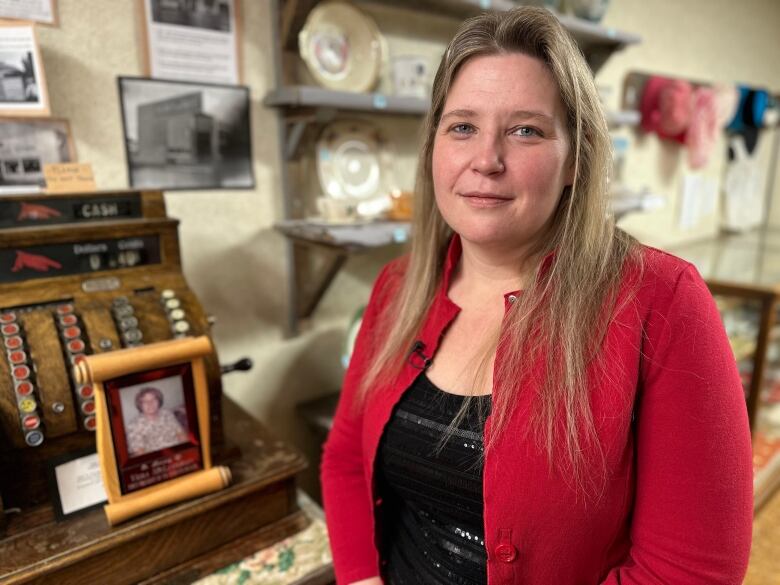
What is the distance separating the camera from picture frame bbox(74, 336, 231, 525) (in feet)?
3.18

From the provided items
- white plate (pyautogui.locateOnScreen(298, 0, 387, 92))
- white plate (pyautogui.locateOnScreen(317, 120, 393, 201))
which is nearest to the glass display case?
white plate (pyautogui.locateOnScreen(317, 120, 393, 201))

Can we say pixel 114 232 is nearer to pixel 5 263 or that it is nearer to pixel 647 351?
pixel 5 263

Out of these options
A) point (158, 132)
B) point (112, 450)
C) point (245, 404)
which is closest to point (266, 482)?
point (112, 450)

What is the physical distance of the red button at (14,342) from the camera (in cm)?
99

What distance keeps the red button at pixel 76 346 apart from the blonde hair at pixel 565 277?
0.76 meters

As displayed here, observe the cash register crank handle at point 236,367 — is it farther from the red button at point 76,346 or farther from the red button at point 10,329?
the red button at point 10,329

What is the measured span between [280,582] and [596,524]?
23.8 inches

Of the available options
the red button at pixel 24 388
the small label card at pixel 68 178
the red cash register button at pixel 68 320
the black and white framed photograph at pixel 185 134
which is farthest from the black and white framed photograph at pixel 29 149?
the red button at pixel 24 388

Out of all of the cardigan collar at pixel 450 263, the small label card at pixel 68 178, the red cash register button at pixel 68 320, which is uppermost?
the small label card at pixel 68 178

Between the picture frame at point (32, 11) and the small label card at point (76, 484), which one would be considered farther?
the picture frame at point (32, 11)

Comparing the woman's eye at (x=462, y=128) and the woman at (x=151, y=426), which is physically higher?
the woman's eye at (x=462, y=128)

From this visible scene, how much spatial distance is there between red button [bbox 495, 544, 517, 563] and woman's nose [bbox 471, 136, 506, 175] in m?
0.62

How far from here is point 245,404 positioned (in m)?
1.84

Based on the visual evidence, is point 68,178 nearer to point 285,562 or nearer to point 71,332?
point 71,332
